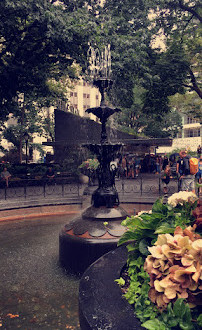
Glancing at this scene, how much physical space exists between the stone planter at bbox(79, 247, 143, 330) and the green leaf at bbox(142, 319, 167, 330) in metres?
0.11

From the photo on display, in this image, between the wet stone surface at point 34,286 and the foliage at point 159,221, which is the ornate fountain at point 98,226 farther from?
the foliage at point 159,221

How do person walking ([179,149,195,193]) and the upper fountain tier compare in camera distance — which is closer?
the upper fountain tier

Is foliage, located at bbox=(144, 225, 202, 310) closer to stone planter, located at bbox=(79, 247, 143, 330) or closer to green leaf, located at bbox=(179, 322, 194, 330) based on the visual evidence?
green leaf, located at bbox=(179, 322, 194, 330)

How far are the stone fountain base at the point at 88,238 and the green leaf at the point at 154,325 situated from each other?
4165mm

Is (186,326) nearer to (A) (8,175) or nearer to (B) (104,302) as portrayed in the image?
(B) (104,302)

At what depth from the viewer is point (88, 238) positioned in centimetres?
608

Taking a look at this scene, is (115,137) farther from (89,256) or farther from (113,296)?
(113,296)

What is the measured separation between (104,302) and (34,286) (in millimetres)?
3655

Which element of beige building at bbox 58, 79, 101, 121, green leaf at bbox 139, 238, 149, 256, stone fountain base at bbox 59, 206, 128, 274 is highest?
beige building at bbox 58, 79, 101, 121

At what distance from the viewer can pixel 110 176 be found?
7.38 meters

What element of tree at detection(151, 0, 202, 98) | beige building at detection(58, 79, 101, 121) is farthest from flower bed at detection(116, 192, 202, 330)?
beige building at detection(58, 79, 101, 121)

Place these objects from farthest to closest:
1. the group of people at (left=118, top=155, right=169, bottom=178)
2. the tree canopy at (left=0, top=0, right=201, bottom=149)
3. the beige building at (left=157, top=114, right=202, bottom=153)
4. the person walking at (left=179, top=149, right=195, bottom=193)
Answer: the beige building at (left=157, top=114, right=202, bottom=153)
the group of people at (left=118, top=155, right=169, bottom=178)
the tree canopy at (left=0, top=0, right=201, bottom=149)
the person walking at (left=179, top=149, right=195, bottom=193)

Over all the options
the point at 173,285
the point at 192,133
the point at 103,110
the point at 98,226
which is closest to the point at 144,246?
the point at 173,285

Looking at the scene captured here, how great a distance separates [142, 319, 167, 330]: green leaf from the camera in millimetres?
1711
